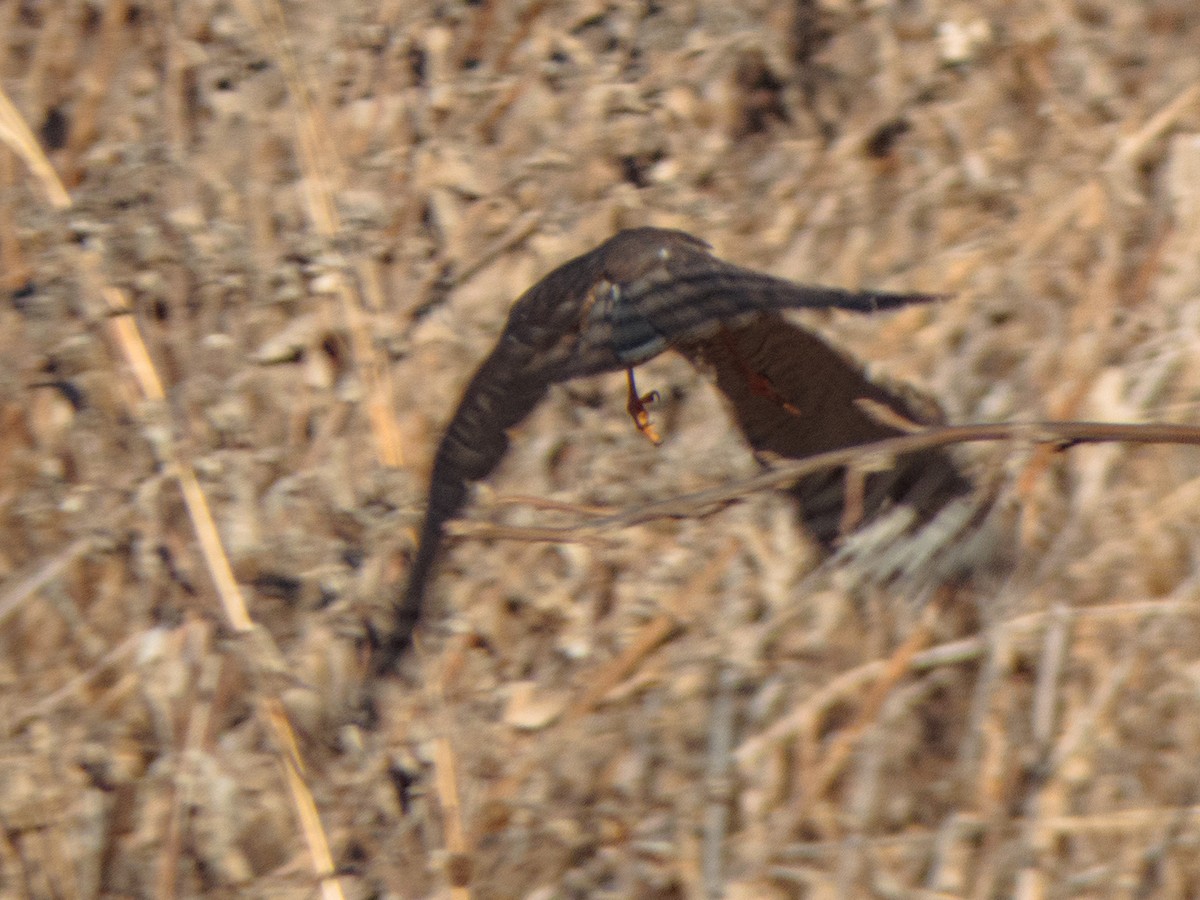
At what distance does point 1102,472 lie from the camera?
9.16 feet

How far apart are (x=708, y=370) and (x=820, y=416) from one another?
0.76ft

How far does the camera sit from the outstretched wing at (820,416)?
2.74 meters

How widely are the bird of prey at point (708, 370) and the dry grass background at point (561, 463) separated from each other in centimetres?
6

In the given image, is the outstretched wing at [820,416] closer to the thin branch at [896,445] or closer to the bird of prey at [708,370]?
the bird of prey at [708,370]

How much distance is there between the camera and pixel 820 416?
111 inches

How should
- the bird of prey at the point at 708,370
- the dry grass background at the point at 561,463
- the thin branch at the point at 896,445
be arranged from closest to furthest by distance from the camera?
the thin branch at the point at 896,445, the bird of prey at the point at 708,370, the dry grass background at the point at 561,463

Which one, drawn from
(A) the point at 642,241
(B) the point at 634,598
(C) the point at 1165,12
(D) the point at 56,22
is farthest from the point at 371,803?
(C) the point at 1165,12

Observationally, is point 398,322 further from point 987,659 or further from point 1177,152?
point 1177,152

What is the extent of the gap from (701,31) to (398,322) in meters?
0.87

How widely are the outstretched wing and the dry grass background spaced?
7 centimetres

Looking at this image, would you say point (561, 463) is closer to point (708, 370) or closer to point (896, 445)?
point (708, 370)

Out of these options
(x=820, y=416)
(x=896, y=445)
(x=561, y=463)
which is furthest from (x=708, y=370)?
(x=896, y=445)

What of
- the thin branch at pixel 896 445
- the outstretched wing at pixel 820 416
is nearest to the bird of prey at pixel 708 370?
the outstretched wing at pixel 820 416

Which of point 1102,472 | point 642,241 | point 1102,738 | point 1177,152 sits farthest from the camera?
point 1177,152
